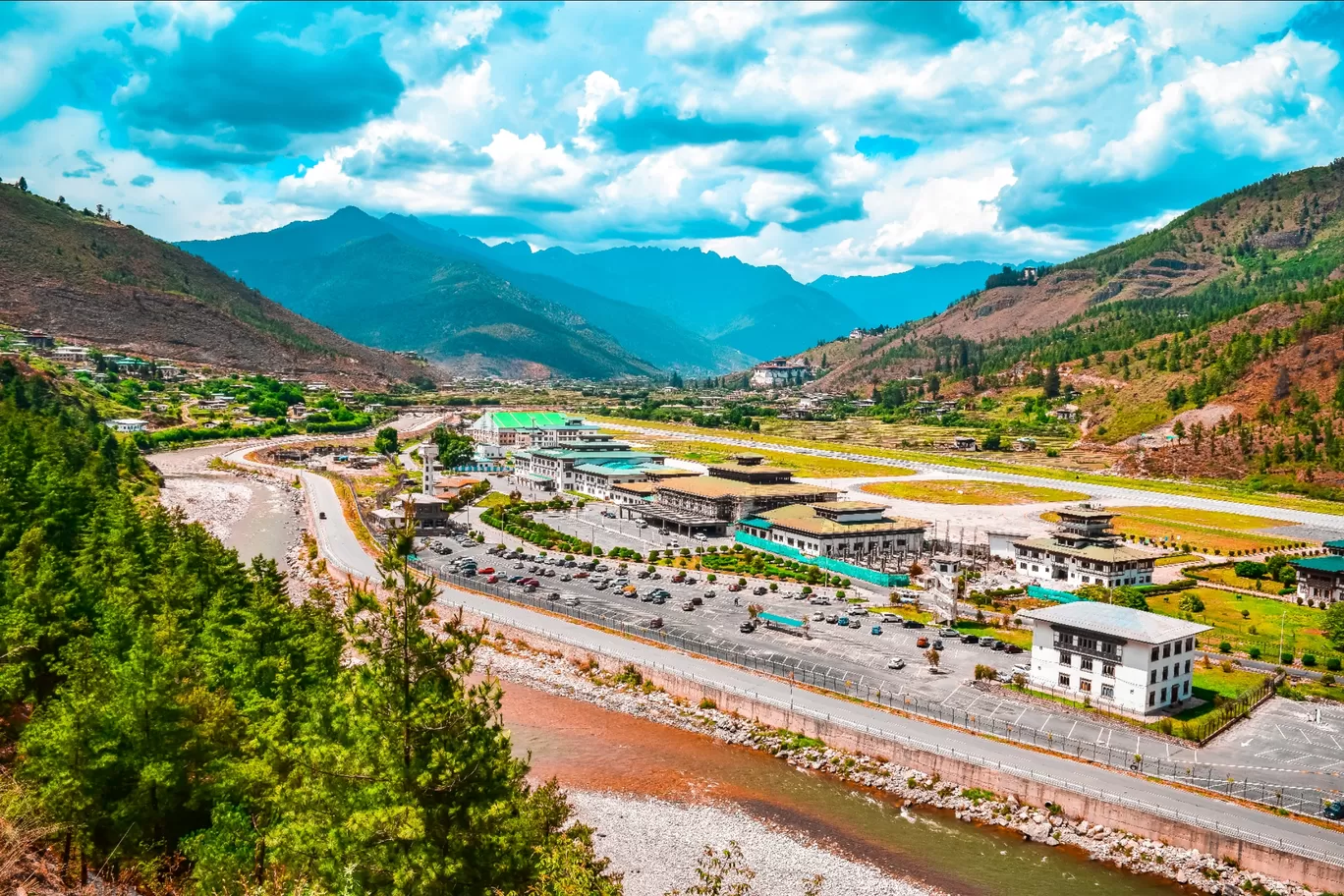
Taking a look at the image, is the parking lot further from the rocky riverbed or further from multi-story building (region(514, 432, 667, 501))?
multi-story building (region(514, 432, 667, 501))

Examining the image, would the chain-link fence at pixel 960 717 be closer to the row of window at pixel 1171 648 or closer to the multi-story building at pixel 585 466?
the row of window at pixel 1171 648

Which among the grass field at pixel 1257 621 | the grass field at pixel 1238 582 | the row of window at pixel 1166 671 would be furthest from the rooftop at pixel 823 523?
the row of window at pixel 1166 671

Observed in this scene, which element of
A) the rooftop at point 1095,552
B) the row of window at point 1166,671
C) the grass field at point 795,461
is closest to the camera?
the row of window at point 1166,671

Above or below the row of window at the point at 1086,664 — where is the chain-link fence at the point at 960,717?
below

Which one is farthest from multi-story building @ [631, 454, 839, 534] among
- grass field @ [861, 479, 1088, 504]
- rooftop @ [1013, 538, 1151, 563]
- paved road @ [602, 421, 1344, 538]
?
paved road @ [602, 421, 1344, 538]

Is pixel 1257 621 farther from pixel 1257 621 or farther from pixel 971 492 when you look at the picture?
pixel 971 492

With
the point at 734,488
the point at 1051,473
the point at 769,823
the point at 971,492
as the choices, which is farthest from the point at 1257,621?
the point at 1051,473
